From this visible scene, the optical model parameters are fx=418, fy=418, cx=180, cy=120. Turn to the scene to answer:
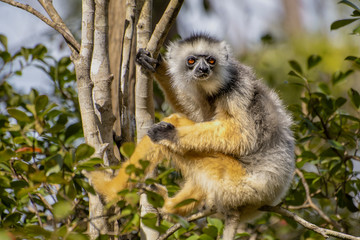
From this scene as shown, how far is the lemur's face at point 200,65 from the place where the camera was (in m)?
4.94

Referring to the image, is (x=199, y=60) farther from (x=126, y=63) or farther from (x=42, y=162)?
(x=42, y=162)

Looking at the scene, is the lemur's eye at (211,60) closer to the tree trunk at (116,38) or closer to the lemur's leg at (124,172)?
the tree trunk at (116,38)

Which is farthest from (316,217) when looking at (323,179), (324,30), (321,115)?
(324,30)

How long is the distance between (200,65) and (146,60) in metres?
1.09

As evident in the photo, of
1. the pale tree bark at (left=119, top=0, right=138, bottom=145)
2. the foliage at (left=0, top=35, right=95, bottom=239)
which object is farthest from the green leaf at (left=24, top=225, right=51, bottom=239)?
the pale tree bark at (left=119, top=0, right=138, bottom=145)

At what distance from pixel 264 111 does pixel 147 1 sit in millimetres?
1774

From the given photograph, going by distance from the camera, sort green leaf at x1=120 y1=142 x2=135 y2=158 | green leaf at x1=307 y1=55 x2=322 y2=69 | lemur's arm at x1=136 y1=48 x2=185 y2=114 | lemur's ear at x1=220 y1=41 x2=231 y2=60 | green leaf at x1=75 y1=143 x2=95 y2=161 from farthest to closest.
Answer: green leaf at x1=307 y1=55 x2=322 y2=69, lemur's arm at x1=136 y1=48 x2=185 y2=114, lemur's ear at x1=220 y1=41 x2=231 y2=60, green leaf at x1=75 y1=143 x2=95 y2=161, green leaf at x1=120 y1=142 x2=135 y2=158

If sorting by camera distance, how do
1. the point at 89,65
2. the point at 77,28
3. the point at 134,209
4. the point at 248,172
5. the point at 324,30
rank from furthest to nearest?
the point at 324,30
the point at 77,28
the point at 248,172
the point at 89,65
the point at 134,209

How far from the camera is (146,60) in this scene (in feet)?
13.5

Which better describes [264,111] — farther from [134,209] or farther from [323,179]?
[134,209]

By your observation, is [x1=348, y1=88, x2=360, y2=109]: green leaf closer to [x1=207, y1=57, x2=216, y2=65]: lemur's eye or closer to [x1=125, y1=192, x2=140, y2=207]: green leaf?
[x1=207, y1=57, x2=216, y2=65]: lemur's eye

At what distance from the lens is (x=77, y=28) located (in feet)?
25.2

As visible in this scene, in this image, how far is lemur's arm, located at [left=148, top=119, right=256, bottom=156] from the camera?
172 inches

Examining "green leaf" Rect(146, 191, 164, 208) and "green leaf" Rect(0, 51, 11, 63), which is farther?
"green leaf" Rect(0, 51, 11, 63)
